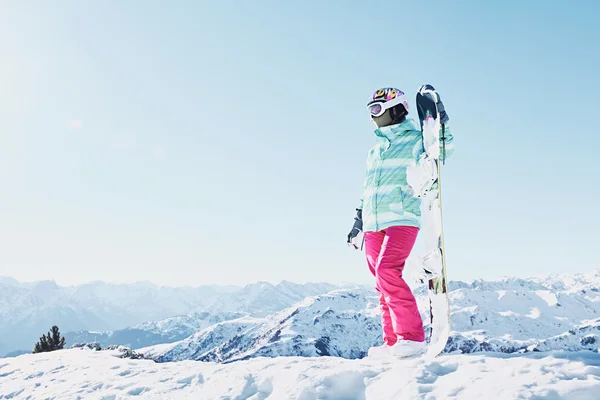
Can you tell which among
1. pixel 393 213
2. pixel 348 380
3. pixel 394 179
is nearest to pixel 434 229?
pixel 393 213

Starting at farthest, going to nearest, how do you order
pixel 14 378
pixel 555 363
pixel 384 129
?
1. pixel 14 378
2. pixel 384 129
3. pixel 555 363

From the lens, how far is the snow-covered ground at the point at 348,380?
3844 mm

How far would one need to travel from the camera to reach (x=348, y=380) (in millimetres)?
4648

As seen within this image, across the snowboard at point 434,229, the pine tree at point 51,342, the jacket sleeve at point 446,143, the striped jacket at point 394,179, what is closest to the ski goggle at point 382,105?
the striped jacket at point 394,179

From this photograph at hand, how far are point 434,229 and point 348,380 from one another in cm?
227

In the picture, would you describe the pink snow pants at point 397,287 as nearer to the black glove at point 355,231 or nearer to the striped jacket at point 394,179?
the striped jacket at point 394,179

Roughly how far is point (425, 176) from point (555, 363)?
2.50 m

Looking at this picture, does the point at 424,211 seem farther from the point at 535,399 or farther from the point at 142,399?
the point at 142,399

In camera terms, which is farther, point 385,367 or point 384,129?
point 384,129

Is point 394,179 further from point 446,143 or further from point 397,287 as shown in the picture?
point 397,287

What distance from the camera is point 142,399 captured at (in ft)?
18.2

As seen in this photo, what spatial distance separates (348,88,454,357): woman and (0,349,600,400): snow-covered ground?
26.5 inches

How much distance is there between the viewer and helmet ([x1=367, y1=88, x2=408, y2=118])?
6.45 m

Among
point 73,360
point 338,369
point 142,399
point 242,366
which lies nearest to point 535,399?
point 338,369
